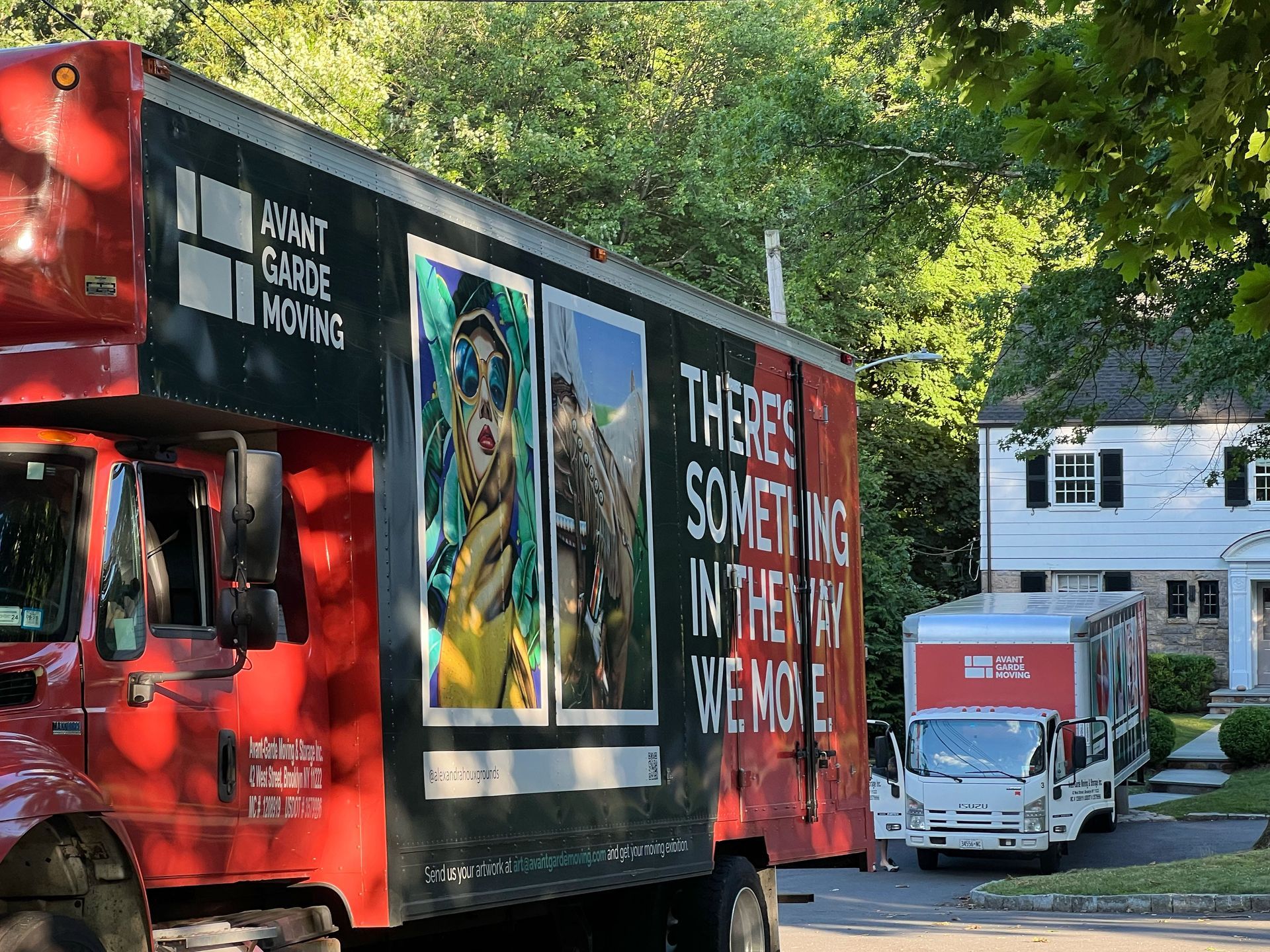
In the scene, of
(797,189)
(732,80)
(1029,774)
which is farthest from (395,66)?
(1029,774)

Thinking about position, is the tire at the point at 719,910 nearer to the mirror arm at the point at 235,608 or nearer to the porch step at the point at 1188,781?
the mirror arm at the point at 235,608

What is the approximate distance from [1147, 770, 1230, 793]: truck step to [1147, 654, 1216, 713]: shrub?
32.4ft

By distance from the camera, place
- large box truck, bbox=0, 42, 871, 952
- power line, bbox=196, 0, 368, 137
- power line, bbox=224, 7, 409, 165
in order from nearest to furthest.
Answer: large box truck, bbox=0, 42, 871, 952 → power line, bbox=196, 0, 368, 137 → power line, bbox=224, 7, 409, 165

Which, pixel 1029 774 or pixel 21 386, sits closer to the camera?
pixel 21 386

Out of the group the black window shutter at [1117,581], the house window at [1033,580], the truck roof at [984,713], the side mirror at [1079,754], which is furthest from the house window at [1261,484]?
the side mirror at [1079,754]

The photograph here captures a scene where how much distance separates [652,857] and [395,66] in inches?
1293

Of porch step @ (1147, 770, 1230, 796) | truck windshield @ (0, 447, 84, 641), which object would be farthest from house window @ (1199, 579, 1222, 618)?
truck windshield @ (0, 447, 84, 641)

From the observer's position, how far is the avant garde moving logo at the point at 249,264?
6199mm

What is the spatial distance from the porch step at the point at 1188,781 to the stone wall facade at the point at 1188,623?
1215 cm

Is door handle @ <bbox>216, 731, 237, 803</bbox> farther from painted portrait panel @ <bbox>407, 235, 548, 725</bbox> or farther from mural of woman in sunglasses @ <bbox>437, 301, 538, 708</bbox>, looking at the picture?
mural of woman in sunglasses @ <bbox>437, 301, 538, 708</bbox>

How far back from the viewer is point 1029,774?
74.0ft

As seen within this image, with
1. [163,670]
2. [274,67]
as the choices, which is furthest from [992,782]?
[274,67]

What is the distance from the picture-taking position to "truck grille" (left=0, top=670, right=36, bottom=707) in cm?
564

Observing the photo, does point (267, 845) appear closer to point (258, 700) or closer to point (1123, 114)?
point (258, 700)
